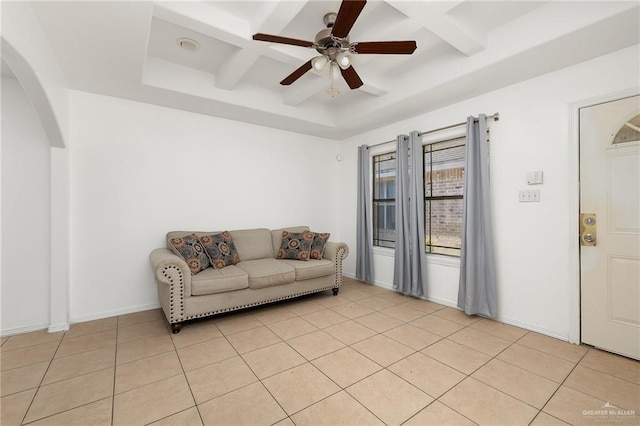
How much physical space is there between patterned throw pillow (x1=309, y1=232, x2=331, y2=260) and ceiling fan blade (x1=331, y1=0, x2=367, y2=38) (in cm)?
261

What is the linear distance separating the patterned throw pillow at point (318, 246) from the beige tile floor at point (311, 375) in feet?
3.45

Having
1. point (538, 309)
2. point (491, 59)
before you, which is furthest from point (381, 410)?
point (491, 59)

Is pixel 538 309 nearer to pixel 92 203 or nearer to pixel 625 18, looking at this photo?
pixel 625 18

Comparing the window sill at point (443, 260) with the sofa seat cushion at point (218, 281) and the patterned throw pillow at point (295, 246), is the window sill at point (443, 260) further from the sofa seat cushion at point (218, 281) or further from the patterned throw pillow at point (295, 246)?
the sofa seat cushion at point (218, 281)

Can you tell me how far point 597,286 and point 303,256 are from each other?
2933 millimetres

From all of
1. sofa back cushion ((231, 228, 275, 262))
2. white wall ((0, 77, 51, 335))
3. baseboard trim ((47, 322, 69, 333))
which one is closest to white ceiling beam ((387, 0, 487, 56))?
sofa back cushion ((231, 228, 275, 262))

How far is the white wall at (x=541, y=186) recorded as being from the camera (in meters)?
2.47

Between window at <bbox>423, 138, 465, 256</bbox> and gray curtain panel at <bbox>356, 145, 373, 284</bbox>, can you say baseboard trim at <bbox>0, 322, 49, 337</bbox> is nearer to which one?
gray curtain panel at <bbox>356, 145, 373, 284</bbox>

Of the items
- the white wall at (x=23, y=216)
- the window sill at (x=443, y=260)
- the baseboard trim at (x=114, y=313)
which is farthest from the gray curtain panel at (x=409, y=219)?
the white wall at (x=23, y=216)

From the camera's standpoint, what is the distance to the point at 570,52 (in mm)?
2312

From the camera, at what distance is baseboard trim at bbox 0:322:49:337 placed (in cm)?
267

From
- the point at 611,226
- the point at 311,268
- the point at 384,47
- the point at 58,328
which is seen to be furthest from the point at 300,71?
the point at 58,328

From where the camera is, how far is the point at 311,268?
3559 millimetres

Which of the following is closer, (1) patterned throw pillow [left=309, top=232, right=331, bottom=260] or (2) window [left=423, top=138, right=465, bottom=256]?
(2) window [left=423, top=138, right=465, bottom=256]
